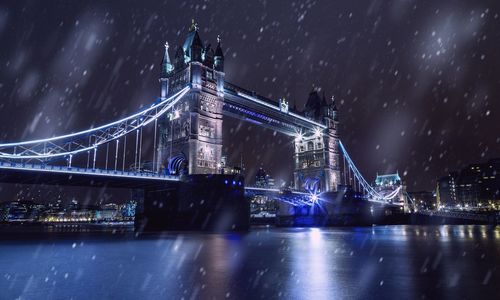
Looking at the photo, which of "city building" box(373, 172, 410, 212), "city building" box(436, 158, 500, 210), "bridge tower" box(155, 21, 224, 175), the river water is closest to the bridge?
"bridge tower" box(155, 21, 224, 175)

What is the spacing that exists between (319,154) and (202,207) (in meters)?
48.4

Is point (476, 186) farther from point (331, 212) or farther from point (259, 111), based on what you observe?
point (259, 111)

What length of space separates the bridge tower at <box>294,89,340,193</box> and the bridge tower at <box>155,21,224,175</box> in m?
36.1

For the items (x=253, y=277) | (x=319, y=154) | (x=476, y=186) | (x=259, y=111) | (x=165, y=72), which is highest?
(x=165, y=72)

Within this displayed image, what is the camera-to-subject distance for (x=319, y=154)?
8488 cm

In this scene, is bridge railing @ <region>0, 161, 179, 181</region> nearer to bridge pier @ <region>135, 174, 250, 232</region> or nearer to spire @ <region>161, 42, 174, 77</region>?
bridge pier @ <region>135, 174, 250, 232</region>

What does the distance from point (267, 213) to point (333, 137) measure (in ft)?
234

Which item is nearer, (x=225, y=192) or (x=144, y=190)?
(x=225, y=192)

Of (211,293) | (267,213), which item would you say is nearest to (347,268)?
(211,293)

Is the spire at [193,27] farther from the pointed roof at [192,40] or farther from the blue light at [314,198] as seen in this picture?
the blue light at [314,198]

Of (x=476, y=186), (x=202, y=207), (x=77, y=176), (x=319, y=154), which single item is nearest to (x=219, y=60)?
(x=202, y=207)

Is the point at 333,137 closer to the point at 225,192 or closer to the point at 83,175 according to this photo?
the point at 225,192

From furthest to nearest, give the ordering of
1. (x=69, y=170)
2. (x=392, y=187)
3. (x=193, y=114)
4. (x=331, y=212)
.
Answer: (x=392, y=187) < (x=331, y=212) < (x=193, y=114) < (x=69, y=170)

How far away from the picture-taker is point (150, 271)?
1270 centimetres
